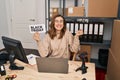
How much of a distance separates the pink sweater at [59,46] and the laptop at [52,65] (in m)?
0.67

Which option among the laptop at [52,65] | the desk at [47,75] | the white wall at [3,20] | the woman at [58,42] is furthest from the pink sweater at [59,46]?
the white wall at [3,20]

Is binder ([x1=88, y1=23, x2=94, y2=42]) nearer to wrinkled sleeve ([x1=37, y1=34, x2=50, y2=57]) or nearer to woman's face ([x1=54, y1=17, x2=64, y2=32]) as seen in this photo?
woman's face ([x1=54, y1=17, x2=64, y2=32])

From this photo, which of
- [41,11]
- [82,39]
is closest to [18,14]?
[41,11]

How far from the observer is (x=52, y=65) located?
4.57ft

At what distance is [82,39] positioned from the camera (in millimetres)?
2609

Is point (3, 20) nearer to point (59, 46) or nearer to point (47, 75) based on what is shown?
point (59, 46)

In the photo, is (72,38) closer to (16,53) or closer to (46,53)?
(46,53)

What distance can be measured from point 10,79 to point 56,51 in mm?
955

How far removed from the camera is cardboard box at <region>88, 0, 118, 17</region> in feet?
7.51

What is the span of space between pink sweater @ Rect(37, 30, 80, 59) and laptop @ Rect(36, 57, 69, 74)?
2.19 feet

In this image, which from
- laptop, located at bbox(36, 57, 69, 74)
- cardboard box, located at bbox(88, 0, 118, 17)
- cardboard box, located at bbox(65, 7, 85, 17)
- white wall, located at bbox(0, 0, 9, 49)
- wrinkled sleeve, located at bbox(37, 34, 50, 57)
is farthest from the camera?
white wall, located at bbox(0, 0, 9, 49)

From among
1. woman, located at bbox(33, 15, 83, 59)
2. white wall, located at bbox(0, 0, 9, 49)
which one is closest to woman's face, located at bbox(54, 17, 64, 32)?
woman, located at bbox(33, 15, 83, 59)

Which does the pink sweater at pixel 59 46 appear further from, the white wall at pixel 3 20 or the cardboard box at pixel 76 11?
the white wall at pixel 3 20

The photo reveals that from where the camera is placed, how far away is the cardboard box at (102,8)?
2.29 meters
